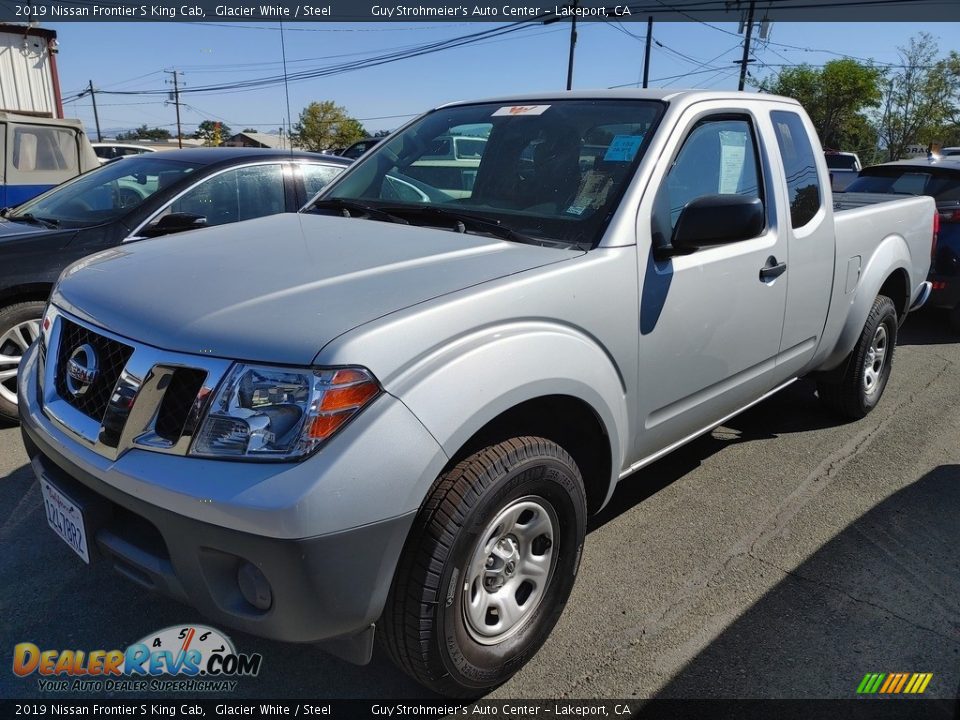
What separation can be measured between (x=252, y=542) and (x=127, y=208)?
369cm

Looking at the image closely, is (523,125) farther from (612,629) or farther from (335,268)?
(612,629)

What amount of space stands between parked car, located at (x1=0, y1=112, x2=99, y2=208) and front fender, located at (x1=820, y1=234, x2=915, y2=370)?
288 inches

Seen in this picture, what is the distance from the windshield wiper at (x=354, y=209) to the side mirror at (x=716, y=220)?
3.50 ft

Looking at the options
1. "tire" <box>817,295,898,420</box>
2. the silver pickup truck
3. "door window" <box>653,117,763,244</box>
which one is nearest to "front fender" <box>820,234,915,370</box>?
"tire" <box>817,295,898,420</box>

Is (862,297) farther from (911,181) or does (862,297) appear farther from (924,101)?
(924,101)

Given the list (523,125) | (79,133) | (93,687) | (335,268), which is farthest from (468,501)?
(79,133)

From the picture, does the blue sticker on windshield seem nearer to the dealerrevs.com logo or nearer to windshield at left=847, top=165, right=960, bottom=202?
the dealerrevs.com logo

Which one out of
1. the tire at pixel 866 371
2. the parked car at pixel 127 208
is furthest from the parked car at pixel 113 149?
the tire at pixel 866 371

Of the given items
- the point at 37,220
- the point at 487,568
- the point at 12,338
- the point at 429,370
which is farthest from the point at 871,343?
the point at 37,220

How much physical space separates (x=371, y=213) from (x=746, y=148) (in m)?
1.73

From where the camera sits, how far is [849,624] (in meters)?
2.72

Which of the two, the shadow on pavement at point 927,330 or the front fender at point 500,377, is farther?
the shadow on pavement at point 927,330

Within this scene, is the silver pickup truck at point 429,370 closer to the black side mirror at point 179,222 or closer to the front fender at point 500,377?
the front fender at point 500,377

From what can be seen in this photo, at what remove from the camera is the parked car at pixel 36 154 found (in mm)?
7355
